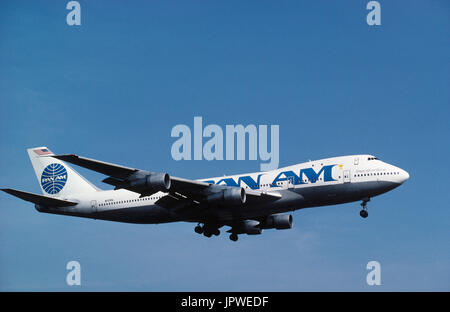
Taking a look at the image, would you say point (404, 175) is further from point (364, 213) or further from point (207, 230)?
point (207, 230)

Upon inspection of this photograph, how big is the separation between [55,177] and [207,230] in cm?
1435

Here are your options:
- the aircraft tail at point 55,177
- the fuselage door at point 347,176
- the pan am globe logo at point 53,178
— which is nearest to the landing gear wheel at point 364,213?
the fuselage door at point 347,176

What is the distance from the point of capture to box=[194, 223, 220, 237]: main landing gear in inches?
1892

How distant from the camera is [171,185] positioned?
43.3 metres

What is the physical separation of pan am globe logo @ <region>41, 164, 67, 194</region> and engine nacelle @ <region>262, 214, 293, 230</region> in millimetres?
17354

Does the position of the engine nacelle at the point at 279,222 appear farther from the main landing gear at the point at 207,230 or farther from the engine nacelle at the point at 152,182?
the engine nacelle at the point at 152,182
